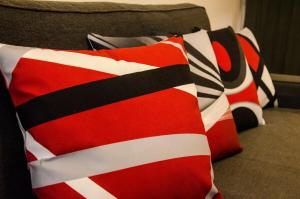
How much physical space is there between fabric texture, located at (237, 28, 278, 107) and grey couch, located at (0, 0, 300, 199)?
0.16 meters

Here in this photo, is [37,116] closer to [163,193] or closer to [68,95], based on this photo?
[68,95]

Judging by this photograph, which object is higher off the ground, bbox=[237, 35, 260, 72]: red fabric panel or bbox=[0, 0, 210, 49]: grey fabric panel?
bbox=[0, 0, 210, 49]: grey fabric panel

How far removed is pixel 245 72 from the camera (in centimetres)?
132

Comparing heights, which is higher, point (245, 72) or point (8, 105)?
point (8, 105)

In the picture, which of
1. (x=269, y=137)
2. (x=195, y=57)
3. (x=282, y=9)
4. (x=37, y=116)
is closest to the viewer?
(x=37, y=116)

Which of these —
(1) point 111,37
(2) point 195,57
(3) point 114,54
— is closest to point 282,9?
(2) point 195,57

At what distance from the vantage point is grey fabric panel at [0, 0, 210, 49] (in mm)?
796

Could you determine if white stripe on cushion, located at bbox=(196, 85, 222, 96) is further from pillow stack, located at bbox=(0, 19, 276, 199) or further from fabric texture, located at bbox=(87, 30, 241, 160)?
Answer: pillow stack, located at bbox=(0, 19, 276, 199)

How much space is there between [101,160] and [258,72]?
1005 millimetres

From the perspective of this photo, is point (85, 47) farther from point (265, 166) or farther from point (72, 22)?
point (265, 166)

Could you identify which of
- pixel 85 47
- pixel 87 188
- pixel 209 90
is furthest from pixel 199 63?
pixel 87 188

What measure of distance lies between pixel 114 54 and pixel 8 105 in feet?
0.83

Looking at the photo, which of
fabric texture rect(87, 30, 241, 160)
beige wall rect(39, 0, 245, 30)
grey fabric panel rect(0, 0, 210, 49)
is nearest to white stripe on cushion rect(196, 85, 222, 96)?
fabric texture rect(87, 30, 241, 160)

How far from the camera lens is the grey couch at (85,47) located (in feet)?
2.49
